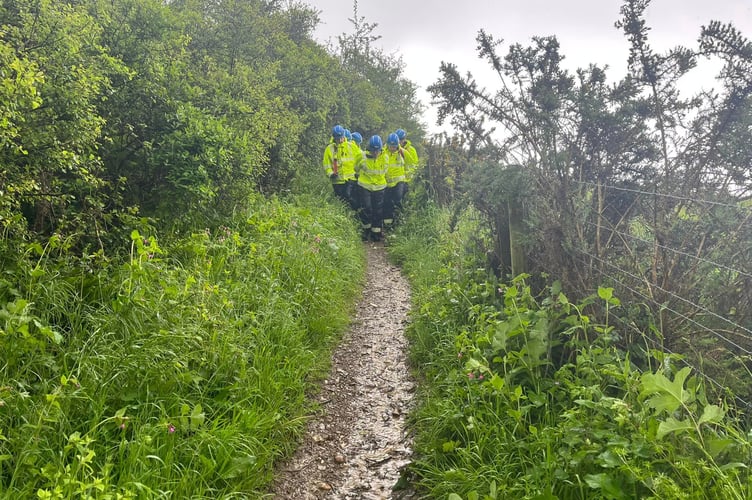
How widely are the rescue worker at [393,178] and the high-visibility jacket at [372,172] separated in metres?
0.16

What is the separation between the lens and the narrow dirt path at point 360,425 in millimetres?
3324

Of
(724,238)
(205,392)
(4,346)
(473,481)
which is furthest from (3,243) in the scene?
(724,238)

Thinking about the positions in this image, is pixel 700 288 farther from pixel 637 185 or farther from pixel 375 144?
pixel 375 144

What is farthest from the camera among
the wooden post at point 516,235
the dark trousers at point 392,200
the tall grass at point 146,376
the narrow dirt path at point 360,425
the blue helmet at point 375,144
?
the dark trousers at point 392,200

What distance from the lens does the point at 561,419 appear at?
3.05 metres

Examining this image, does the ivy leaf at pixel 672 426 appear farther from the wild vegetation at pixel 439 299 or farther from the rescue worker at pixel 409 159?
the rescue worker at pixel 409 159

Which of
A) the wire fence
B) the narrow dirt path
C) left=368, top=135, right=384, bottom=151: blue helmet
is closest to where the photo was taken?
the wire fence

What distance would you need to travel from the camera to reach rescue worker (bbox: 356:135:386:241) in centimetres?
1086

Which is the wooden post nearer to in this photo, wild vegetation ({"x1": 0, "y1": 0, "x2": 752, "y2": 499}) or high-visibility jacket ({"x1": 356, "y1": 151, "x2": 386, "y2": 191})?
wild vegetation ({"x1": 0, "y1": 0, "x2": 752, "y2": 499})

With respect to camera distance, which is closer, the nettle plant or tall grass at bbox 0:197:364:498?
the nettle plant

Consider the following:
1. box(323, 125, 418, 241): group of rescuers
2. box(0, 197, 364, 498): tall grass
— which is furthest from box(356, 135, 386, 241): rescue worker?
box(0, 197, 364, 498): tall grass

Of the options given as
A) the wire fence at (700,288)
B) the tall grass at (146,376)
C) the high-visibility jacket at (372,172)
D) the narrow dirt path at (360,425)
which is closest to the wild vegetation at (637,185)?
the wire fence at (700,288)

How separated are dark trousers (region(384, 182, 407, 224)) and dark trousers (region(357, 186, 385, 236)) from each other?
0.51 ft

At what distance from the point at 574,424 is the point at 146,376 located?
2.65 meters
